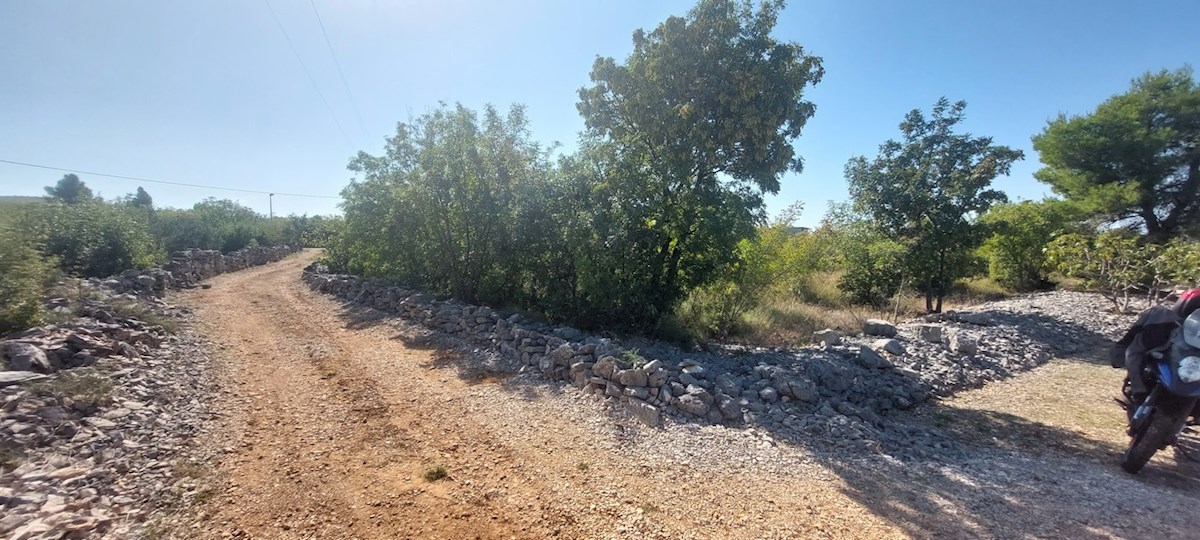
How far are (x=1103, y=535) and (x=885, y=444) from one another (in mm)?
1483

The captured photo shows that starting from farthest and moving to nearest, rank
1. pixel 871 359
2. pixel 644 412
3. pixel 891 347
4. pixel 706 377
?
pixel 891 347 → pixel 871 359 → pixel 706 377 → pixel 644 412

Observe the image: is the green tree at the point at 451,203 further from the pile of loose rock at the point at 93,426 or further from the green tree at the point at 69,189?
the green tree at the point at 69,189

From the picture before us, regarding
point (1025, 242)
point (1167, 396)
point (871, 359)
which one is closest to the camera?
point (1167, 396)

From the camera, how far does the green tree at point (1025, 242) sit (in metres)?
16.1

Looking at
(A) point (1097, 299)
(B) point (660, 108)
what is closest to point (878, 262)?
(A) point (1097, 299)

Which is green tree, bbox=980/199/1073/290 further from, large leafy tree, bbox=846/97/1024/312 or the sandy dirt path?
the sandy dirt path

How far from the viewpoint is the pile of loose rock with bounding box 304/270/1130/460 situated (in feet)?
14.9

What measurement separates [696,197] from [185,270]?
15.7 m

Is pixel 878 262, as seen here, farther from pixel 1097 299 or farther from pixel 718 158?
pixel 718 158

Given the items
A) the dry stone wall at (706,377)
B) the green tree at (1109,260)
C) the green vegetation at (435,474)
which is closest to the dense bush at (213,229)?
the dry stone wall at (706,377)

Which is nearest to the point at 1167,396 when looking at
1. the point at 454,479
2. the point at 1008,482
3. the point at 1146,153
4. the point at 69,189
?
the point at 1008,482

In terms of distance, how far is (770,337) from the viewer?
9250 mm

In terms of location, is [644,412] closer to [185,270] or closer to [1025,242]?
[185,270]

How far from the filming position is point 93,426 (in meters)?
3.58
